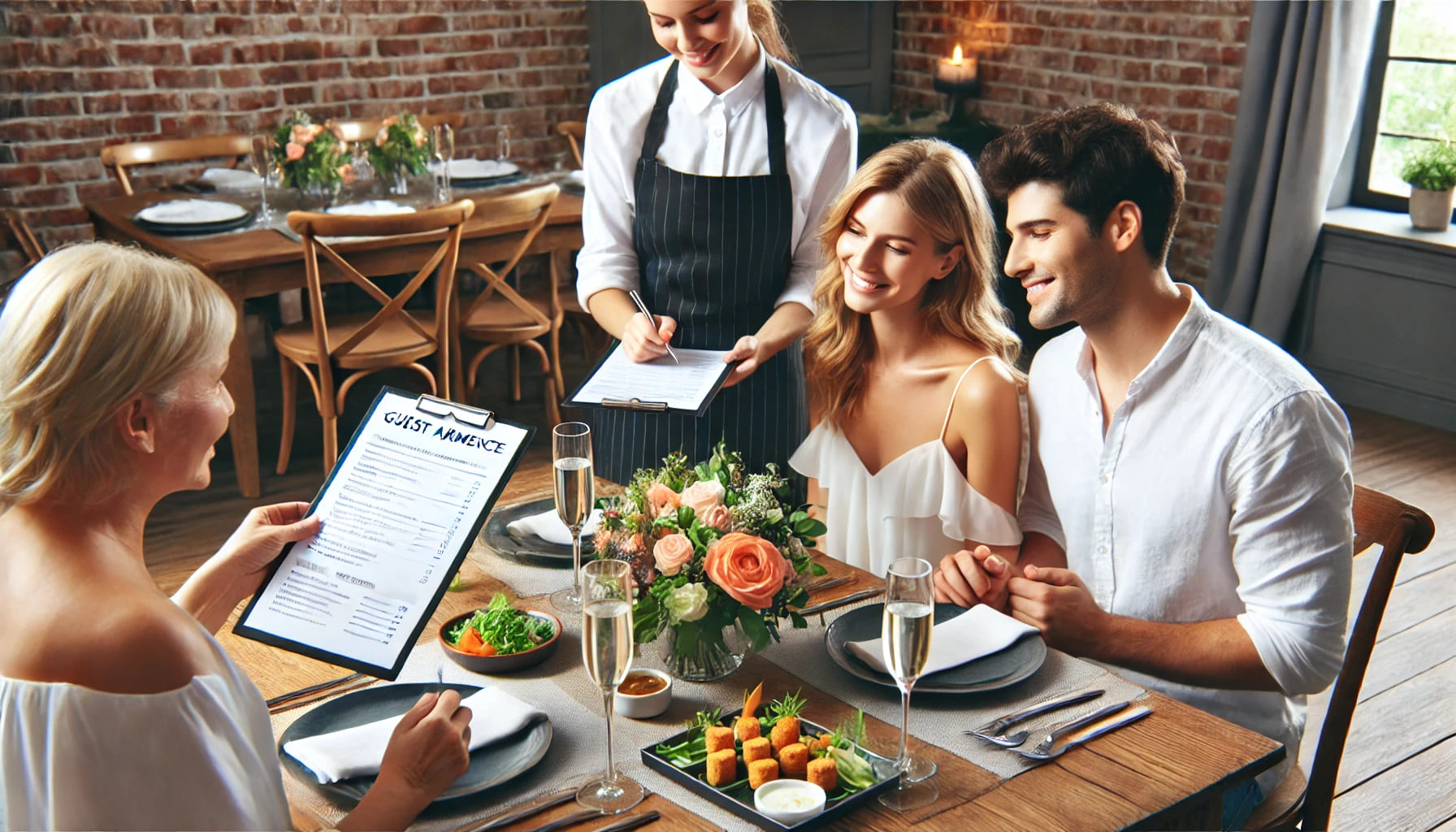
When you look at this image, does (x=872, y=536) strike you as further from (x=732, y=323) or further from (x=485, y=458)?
(x=485, y=458)

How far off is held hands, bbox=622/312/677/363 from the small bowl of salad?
0.66m

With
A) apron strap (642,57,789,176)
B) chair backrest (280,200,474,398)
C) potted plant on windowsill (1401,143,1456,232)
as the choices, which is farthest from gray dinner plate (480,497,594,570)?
potted plant on windowsill (1401,143,1456,232)

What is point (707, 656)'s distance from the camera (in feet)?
4.80

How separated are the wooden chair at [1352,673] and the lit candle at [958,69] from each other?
4.72 metres

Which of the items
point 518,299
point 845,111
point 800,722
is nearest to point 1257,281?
point 518,299

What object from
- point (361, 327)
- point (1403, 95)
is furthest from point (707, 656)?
point (1403, 95)

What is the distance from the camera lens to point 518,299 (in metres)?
4.13

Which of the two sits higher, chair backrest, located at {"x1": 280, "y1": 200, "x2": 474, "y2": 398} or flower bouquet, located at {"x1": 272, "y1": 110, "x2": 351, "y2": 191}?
flower bouquet, located at {"x1": 272, "y1": 110, "x2": 351, "y2": 191}

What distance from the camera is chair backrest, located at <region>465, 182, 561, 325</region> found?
12.6 ft

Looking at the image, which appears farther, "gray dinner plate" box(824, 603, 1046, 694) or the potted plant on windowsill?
the potted plant on windowsill

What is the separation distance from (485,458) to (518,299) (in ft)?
9.15

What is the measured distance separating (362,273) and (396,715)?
2.57 m

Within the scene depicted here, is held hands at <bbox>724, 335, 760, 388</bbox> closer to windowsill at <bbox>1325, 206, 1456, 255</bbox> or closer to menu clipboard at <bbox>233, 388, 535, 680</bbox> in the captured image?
menu clipboard at <bbox>233, 388, 535, 680</bbox>

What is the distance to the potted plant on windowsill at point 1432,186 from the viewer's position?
4586mm
